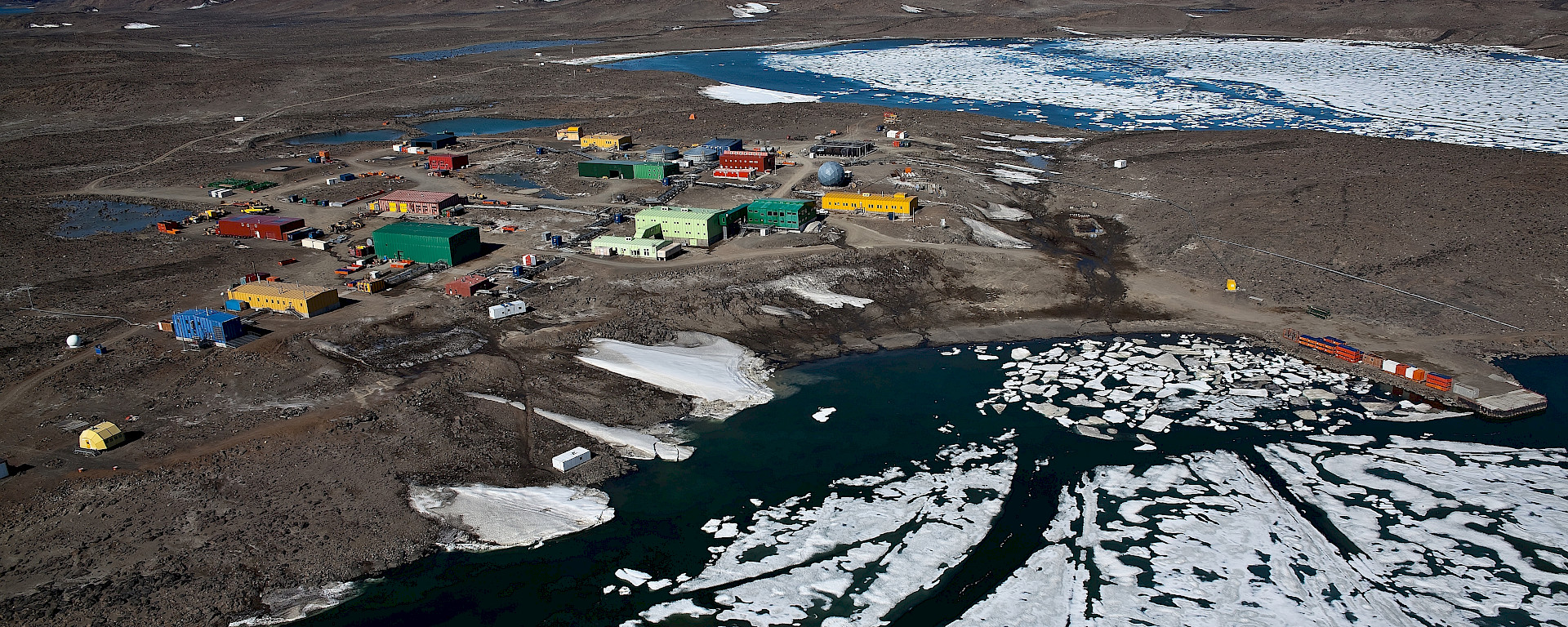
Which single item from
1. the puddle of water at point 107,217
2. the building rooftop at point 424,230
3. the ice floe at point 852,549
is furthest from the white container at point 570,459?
the puddle of water at point 107,217

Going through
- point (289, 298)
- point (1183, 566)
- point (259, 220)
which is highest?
point (259, 220)

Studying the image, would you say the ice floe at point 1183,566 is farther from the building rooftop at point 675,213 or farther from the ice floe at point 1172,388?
the building rooftop at point 675,213

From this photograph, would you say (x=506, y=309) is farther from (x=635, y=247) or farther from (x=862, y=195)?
(x=862, y=195)

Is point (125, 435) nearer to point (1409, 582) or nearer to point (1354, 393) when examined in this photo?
point (1409, 582)

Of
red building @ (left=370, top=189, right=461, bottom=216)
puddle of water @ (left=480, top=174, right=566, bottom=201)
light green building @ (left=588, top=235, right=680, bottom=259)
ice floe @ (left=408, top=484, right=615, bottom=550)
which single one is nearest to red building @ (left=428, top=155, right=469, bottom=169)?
puddle of water @ (left=480, top=174, right=566, bottom=201)

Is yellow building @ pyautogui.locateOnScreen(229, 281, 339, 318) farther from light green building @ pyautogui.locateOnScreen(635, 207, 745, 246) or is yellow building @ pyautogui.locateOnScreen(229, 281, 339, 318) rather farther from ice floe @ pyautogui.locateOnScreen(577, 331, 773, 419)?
light green building @ pyautogui.locateOnScreen(635, 207, 745, 246)

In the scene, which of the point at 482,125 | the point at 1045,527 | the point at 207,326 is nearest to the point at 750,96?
the point at 482,125
